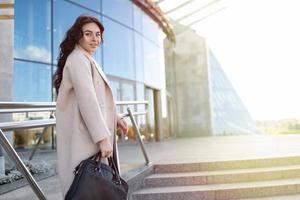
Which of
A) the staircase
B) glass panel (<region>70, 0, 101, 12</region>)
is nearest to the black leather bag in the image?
the staircase

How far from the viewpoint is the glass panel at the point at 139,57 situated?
13.5 m

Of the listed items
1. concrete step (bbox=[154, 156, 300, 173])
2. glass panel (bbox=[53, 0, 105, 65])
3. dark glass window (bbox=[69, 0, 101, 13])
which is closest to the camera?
concrete step (bbox=[154, 156, 300, 173])

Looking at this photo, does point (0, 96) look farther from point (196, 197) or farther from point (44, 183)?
point (196, 197)

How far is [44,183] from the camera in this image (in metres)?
3.99

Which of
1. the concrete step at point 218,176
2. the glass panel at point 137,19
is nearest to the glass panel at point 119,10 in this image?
the glass panel at point 137,19

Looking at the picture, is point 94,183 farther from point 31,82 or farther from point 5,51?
point 31,82

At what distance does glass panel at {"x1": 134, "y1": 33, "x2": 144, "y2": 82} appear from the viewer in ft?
44.4

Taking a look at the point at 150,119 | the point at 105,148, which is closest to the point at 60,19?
the point at 150,119

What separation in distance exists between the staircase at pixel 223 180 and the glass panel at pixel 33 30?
4953 mm

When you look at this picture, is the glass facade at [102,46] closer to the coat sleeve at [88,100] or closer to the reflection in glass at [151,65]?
the reflection in glass at [151,65]

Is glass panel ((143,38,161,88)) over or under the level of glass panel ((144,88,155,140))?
over

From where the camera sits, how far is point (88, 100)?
80.5 inches

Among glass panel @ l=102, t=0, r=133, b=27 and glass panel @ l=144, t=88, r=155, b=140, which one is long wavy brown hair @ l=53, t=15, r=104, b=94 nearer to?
glass panel @ l=102, t=0, r=133, b=27

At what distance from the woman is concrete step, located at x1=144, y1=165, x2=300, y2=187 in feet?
8.97
